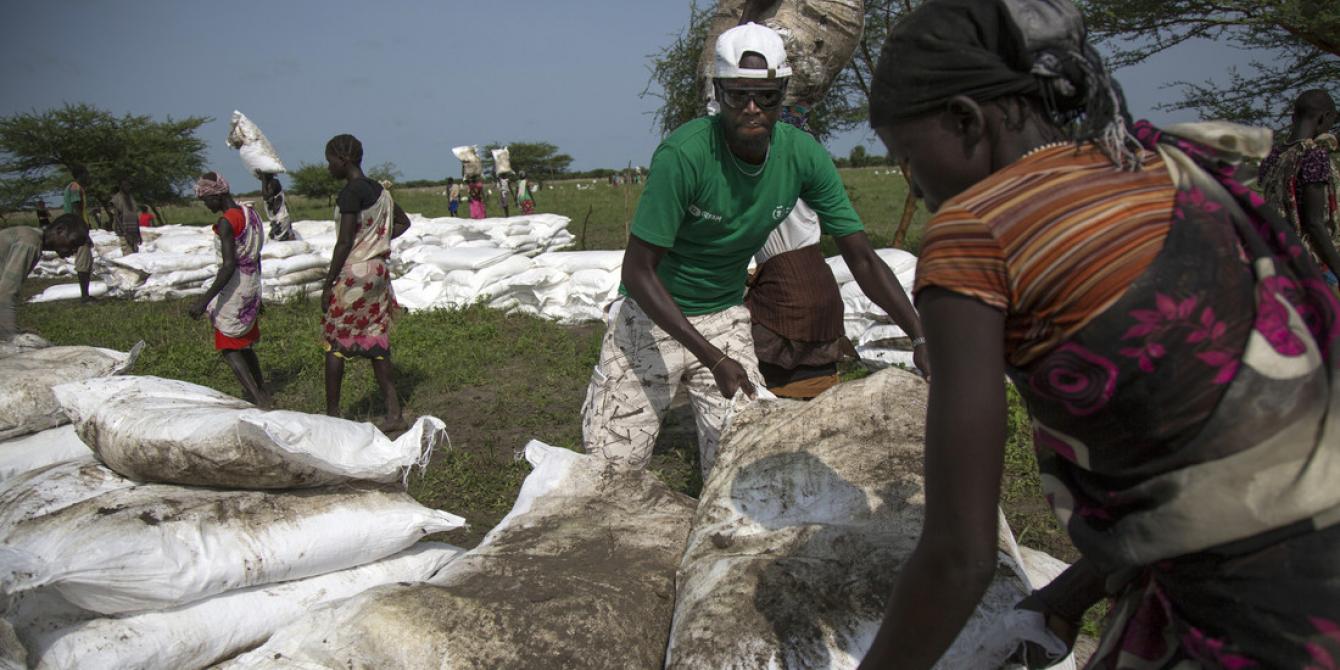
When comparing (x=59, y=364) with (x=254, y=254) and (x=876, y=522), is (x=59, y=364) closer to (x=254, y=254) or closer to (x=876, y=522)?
(x=254, y=254)

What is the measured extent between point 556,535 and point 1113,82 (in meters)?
1.54

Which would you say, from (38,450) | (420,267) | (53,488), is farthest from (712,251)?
(420,267)

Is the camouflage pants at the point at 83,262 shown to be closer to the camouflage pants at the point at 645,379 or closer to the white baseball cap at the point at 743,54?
the camouflage pants at the point at 645,379

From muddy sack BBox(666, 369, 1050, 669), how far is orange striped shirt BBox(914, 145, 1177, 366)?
75 cm

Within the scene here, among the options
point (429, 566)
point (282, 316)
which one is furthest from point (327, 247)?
point (429, 566)

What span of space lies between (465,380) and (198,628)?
12.2 ft

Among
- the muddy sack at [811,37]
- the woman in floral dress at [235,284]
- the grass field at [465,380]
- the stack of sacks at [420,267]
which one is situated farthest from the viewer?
the stack of sacks at [420,267]

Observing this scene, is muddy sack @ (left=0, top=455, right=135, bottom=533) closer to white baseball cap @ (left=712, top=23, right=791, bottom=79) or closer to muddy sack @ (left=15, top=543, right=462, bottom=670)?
muddy sack @ (left=15, top=543, right=462, bottom=670)

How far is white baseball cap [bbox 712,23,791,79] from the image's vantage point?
2283mm

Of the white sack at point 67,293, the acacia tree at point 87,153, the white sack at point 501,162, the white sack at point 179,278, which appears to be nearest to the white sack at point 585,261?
the white sack at point 179,278

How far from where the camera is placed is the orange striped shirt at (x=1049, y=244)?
87 cm

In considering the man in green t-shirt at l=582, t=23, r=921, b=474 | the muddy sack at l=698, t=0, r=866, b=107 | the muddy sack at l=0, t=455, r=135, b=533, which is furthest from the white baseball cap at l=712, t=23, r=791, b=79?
the muddy sack at l=0, t=455, r=135, b=533

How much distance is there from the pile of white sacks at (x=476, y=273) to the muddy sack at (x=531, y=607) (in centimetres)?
297

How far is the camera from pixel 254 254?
5016 millimetres
